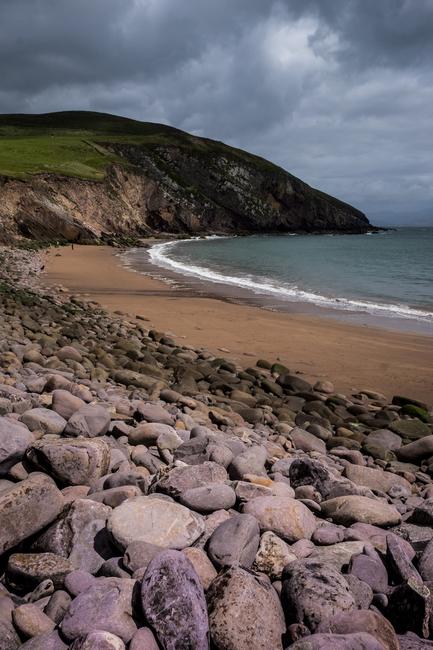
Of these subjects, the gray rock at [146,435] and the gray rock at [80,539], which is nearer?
the gray rock at [80,539]

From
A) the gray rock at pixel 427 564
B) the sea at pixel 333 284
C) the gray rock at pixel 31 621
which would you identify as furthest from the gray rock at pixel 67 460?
the sea at pixel 333 284

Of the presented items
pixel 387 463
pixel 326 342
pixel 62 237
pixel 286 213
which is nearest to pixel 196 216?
pixel 286 213

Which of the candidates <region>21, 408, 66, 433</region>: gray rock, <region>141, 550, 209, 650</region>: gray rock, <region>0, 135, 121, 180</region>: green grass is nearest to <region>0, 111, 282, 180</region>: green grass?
<region>0, 135, 121, 180</region>: green grass

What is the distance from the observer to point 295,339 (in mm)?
13922

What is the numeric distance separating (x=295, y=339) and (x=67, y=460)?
10.6 metres

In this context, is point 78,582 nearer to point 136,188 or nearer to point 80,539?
point 80,539

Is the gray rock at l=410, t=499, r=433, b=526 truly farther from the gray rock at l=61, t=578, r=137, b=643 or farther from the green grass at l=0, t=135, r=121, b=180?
the green grass at l=0, t=135, r=121, b=180

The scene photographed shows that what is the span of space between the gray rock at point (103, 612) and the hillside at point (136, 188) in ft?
135

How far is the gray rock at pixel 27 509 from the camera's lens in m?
3.22

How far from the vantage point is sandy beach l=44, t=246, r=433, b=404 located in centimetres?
1104

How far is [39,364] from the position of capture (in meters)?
8.05

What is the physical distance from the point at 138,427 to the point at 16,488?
194 centimetres

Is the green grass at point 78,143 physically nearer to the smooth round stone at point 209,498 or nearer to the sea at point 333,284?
the sea at point 333,284

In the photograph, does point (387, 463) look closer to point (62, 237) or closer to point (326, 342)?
point (326, 342)
